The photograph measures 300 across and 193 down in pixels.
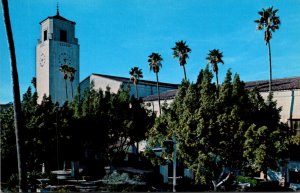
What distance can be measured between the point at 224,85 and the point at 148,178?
1036cm

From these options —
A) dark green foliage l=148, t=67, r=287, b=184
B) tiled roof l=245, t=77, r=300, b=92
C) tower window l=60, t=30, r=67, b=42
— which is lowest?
dark green foliage l=148, t=67, r=287, b=184

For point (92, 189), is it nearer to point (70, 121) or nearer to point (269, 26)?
point (70, 121)

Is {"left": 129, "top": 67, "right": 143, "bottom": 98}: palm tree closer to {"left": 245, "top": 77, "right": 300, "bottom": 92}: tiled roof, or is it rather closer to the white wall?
{"left": 245, "top": 77, "right": 300, "bottom": 92}: tiled roof

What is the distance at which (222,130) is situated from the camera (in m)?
20.6

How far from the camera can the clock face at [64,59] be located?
49.9 metres

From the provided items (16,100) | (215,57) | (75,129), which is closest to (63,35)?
(215,57)

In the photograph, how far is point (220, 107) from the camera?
68.4ft

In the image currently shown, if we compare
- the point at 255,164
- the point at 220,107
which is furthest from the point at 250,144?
the point at 220,107

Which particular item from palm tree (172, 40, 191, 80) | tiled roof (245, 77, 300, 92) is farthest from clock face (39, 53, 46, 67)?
tiled roof (245, 77, 300, 92)

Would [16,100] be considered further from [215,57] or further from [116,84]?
[116,84]

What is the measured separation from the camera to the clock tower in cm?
4806

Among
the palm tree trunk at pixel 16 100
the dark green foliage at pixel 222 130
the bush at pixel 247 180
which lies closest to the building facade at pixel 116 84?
the bush at pixel 247 180

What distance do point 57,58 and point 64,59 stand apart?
102cm

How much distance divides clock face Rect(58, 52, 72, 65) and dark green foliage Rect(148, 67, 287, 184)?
101ft
